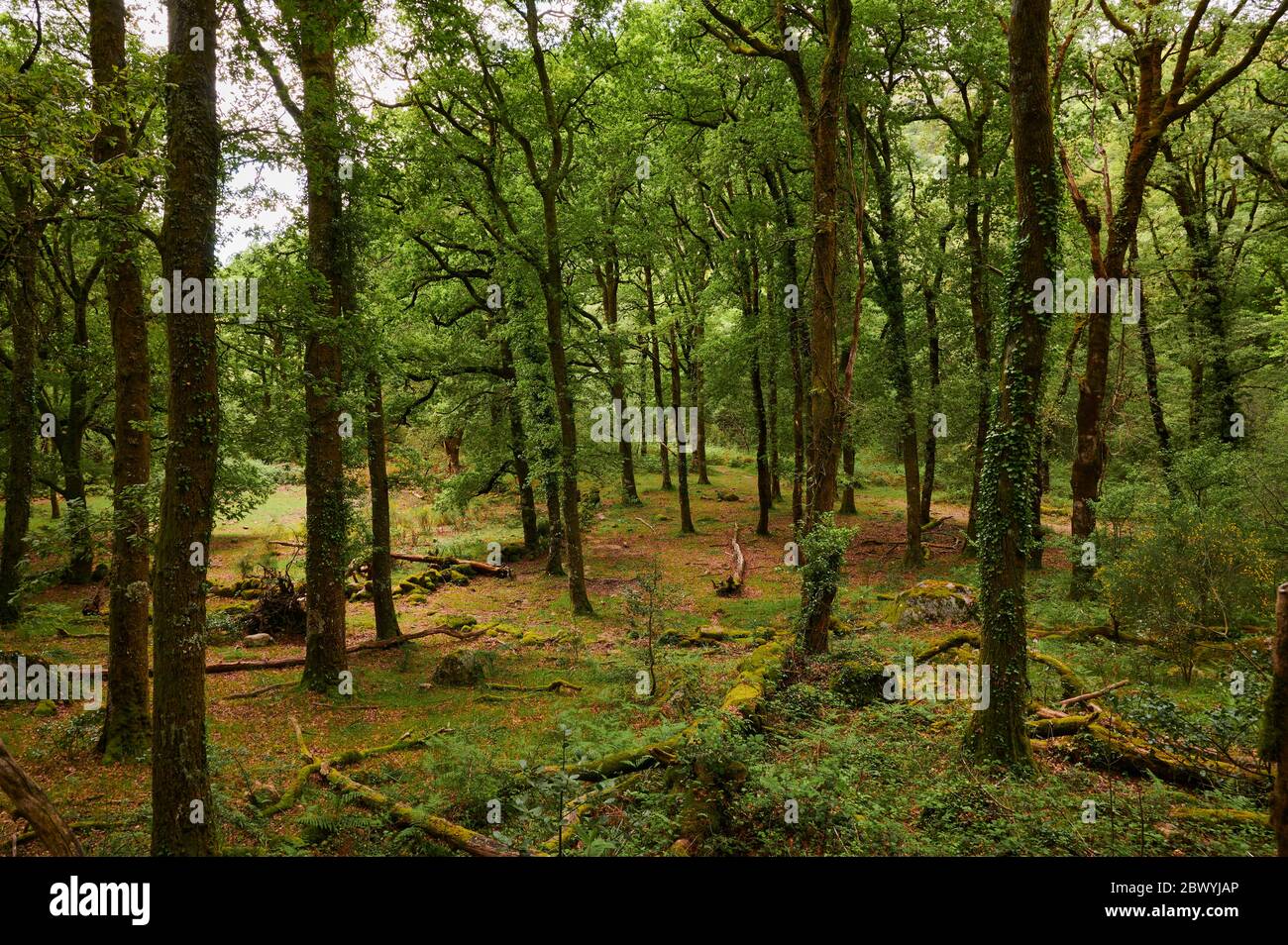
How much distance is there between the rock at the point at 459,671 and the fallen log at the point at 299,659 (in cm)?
178

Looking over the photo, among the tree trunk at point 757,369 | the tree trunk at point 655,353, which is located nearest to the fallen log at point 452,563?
the tree trunk at point 655,353

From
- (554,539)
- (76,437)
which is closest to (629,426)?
(554,539)

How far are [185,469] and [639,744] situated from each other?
540 cm

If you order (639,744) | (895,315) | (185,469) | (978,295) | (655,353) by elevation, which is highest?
(655,353)

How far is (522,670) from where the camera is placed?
471 inches

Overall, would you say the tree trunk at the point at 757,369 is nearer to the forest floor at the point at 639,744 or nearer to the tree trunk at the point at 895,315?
the tree trunk at the point at 895,315

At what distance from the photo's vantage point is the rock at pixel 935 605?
482 inches

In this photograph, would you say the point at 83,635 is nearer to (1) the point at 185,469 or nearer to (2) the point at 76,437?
(2) the point at 76,437

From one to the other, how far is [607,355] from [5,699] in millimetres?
15975

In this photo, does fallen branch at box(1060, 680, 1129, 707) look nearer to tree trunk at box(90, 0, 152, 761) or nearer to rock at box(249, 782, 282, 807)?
rock at box(249, 782, 282, 807)

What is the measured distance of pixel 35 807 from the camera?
3.82 m

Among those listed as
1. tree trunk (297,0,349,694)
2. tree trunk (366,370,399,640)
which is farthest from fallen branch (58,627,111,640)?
tree trunk (297,0,349,694)

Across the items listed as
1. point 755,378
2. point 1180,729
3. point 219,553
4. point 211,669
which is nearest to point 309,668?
point 211,669
